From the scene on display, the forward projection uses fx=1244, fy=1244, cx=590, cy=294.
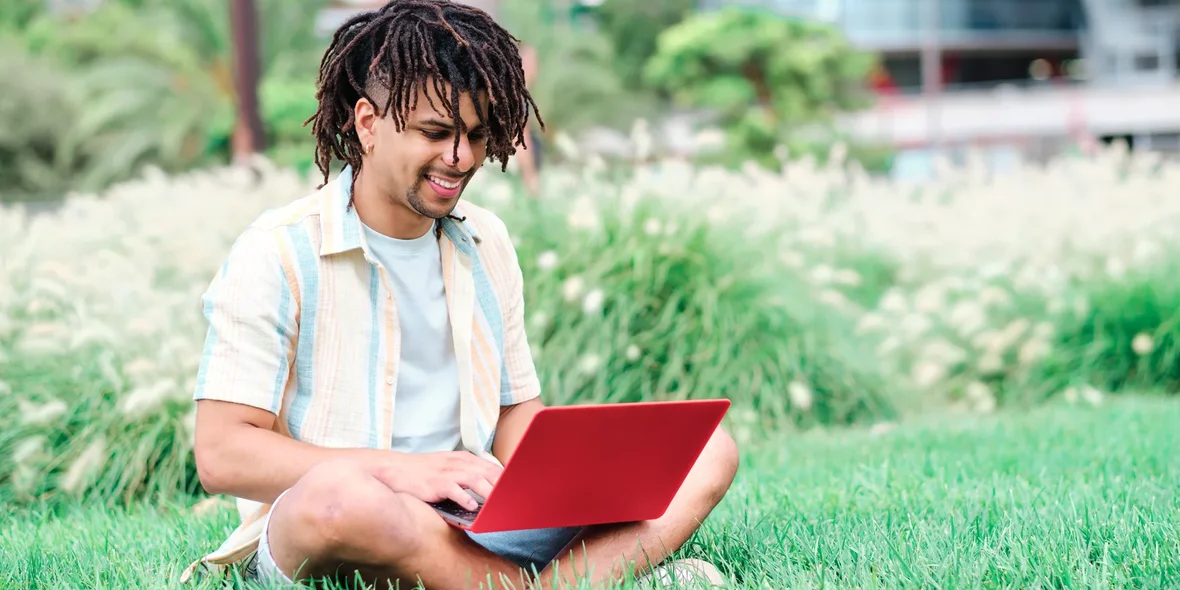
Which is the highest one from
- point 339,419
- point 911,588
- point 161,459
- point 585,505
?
point 339,419

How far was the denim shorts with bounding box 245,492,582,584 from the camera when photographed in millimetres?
2219

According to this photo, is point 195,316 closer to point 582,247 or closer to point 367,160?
point 582,247

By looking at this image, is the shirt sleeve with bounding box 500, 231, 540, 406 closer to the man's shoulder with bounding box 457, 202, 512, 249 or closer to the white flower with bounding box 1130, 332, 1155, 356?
the man's shoulder with bounding box 457, 202, 512, 249

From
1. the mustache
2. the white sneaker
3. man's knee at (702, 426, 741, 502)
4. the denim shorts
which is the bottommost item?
the white sneaker

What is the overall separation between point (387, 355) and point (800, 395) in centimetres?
280

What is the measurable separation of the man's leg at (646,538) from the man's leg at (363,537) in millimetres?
145

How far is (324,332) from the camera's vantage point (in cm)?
222

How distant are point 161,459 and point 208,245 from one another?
4.61 feet

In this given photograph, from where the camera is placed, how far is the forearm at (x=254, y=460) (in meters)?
2.05

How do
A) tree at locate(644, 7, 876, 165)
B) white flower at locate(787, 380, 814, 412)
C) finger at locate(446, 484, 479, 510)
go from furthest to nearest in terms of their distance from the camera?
tree at locate(644, 7, 876, 165) → white flower at locate(787, 380, 814, 412) → finger at locate(446, 484, 479, 510)

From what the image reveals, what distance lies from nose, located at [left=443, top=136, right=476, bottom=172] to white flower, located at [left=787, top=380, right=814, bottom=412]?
2.84 m

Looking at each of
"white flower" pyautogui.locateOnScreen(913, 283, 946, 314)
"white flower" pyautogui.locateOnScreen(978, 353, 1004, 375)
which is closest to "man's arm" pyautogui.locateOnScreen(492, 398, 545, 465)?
"white flower" pyautogui.locateOnScreen(913, 283, 946, 314)

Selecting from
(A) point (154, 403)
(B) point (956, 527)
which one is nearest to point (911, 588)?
(B) point (956, 527)

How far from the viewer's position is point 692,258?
5.22 meters
